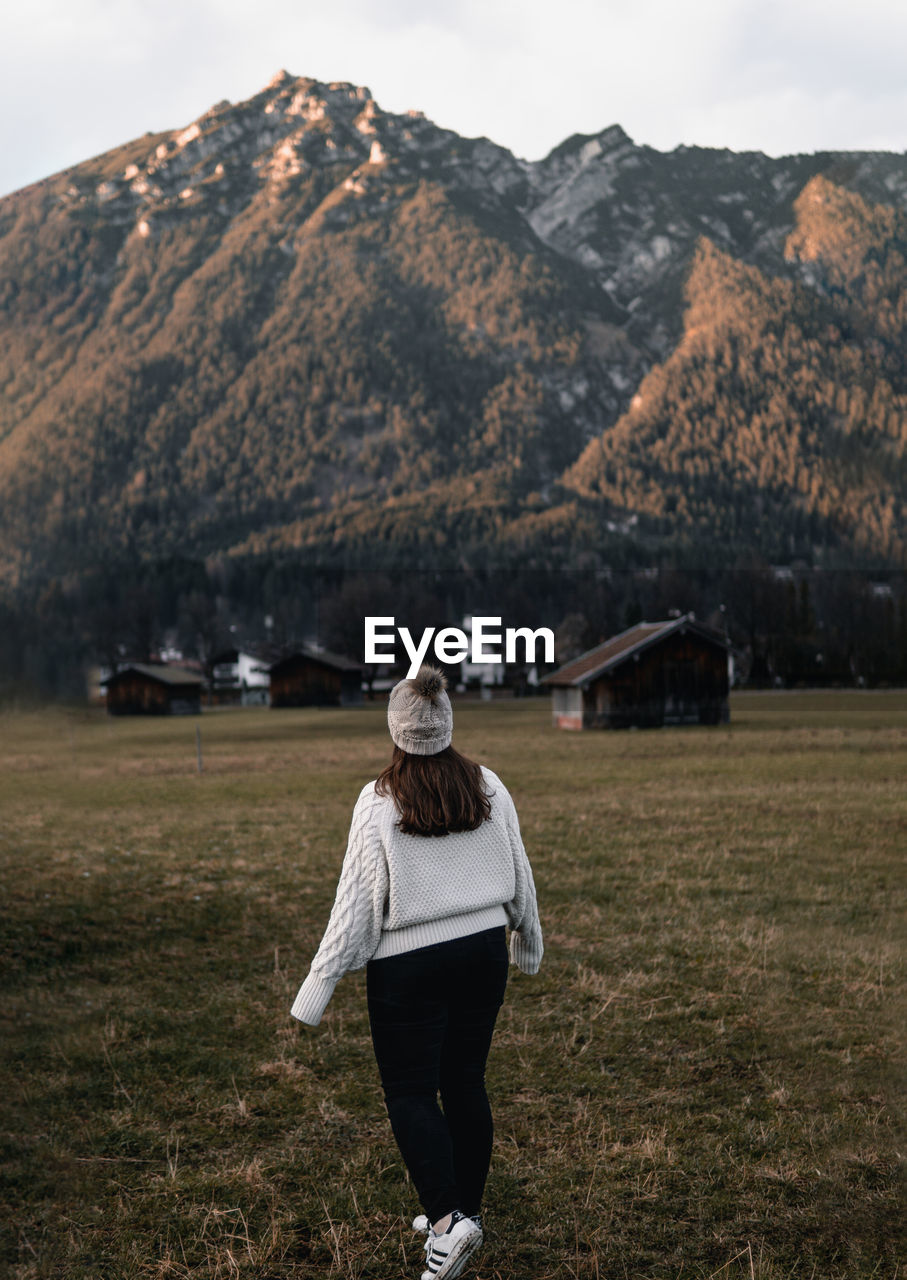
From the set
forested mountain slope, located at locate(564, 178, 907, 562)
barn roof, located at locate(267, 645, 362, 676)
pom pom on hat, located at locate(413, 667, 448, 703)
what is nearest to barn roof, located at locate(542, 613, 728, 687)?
forested mountain slope, located at locate(564, 178, 907, 562)

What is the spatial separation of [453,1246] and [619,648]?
147 feet

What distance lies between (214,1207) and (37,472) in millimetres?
8974

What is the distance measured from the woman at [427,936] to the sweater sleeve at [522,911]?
90 mm

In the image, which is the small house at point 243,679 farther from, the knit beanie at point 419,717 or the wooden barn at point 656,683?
the knit beanie at point 419,717

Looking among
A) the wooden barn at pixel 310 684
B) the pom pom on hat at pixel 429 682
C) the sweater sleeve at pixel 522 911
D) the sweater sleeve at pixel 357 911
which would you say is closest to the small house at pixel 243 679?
the wooden barn at pixel 310 684

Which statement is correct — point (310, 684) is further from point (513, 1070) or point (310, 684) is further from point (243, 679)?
point (513, 1070)

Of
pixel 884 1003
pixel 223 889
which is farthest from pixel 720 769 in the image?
pixel 884 1003

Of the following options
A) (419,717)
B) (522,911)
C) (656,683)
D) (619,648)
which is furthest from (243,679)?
(419,717)

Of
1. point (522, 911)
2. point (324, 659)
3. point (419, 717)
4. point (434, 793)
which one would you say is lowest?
point (522, 911)

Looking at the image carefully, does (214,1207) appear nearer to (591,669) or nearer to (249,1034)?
(249,1034)

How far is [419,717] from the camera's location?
3.76 meters

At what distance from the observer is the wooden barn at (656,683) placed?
153ft

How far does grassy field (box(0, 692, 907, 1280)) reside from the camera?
4.54 m

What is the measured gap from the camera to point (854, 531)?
65.7ft
